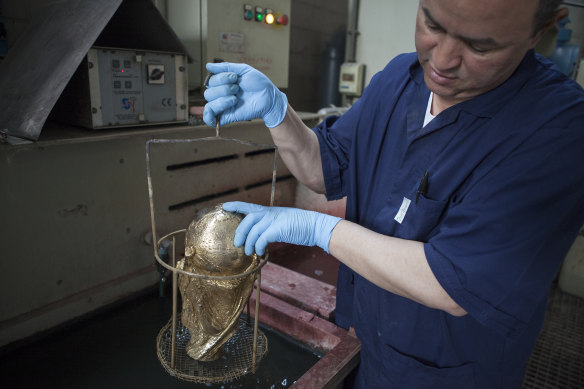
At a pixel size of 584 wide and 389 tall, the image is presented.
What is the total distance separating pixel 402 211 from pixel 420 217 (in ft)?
0.19

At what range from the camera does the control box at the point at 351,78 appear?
350cm

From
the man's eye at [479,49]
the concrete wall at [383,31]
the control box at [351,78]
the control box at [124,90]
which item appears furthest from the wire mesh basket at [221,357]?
the concrete wall at [383,31]

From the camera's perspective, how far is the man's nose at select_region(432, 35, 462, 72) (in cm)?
82

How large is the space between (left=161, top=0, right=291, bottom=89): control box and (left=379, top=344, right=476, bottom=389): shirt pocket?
1.39m

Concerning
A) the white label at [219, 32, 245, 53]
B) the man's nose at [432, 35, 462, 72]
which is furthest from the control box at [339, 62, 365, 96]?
the man's nose at [432, 35, 462, 72]

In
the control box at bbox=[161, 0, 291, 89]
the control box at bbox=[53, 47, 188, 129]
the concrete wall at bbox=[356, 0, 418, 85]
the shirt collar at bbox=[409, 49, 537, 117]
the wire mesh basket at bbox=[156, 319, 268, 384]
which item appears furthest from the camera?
the concrete wall at bbox=[356, 0, 418, 85]

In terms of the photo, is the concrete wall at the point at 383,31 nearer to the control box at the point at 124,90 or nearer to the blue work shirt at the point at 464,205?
the control box at the point at 124,90

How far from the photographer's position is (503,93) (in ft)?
3.08

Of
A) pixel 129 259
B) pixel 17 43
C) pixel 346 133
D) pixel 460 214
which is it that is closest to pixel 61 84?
pixel 17 43

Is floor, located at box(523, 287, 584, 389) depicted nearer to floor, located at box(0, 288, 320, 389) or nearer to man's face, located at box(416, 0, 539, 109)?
floor, located at box(0, 288, 320, 389)

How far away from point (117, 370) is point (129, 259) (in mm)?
554

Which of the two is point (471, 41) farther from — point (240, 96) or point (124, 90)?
point (124, 90)

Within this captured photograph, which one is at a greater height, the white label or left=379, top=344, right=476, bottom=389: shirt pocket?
the white label

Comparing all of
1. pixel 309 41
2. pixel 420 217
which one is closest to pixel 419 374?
pixel 420 217
